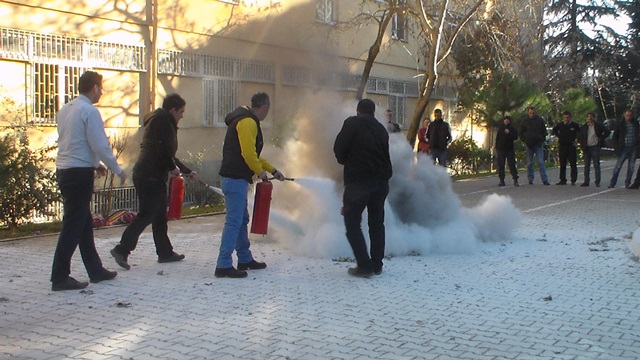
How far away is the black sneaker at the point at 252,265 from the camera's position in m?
7.94

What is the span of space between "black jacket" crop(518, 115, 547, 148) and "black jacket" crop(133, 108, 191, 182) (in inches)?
483

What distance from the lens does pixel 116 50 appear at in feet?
47.3

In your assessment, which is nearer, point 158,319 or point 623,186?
point 158,319

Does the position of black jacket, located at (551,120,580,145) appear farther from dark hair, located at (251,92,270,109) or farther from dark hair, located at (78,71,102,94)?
dark hair, located at (78,71,102,94)

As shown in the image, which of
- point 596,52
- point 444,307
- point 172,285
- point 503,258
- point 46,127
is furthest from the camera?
→ point 596,52

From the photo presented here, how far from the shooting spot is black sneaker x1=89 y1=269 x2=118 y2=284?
23.5 feet

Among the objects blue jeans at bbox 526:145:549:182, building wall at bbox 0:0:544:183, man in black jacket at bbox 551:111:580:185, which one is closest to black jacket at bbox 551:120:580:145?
man in black jacket at bbox 551:111:580:185

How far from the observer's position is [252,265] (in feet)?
26.2

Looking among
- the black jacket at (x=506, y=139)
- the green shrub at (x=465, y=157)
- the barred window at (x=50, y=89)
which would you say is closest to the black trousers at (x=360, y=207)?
the barred window at (x=50, y=89)

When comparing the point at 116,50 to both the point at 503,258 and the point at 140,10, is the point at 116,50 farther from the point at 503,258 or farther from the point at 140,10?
the point at 503,258

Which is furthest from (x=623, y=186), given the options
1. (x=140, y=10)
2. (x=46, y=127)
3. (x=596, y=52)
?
(x=596, y=52)

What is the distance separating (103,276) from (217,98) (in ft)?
32.6

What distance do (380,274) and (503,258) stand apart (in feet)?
6.11

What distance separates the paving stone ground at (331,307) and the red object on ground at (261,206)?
506mm
